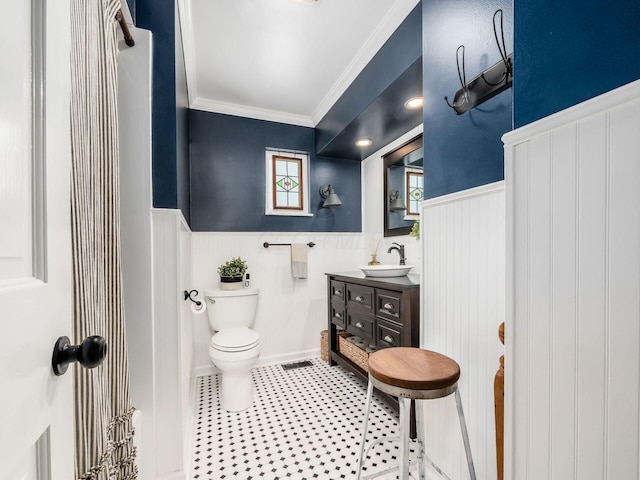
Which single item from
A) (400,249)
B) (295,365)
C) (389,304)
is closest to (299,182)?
(400,249)

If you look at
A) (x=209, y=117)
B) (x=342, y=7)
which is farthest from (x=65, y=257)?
(x=209, y=117)

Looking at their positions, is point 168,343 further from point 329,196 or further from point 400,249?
point 329,196

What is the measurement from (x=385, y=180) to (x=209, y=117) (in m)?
1.73

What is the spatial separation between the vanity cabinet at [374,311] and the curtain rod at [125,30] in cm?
171

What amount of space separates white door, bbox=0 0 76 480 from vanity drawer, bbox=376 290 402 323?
4.96 ft

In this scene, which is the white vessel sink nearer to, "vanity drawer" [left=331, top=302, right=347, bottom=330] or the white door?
"vanity drawer" [left=331, top=302, right=347, bottom=330]

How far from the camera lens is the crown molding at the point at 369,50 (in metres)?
1.63

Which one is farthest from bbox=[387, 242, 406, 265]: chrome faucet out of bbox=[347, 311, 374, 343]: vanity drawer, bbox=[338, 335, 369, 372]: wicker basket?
bbox=[338, 335, 369, 372]: wicker basket

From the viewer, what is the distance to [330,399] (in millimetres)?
2137

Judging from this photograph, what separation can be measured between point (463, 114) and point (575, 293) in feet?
2.93

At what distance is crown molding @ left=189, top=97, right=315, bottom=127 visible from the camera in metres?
2.60

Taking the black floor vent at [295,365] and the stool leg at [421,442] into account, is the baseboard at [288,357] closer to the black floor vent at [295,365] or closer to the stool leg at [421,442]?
the black floor vent at [295,365]

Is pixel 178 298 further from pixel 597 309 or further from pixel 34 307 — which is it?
pixel 597 309

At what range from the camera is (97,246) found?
772 millimetres
